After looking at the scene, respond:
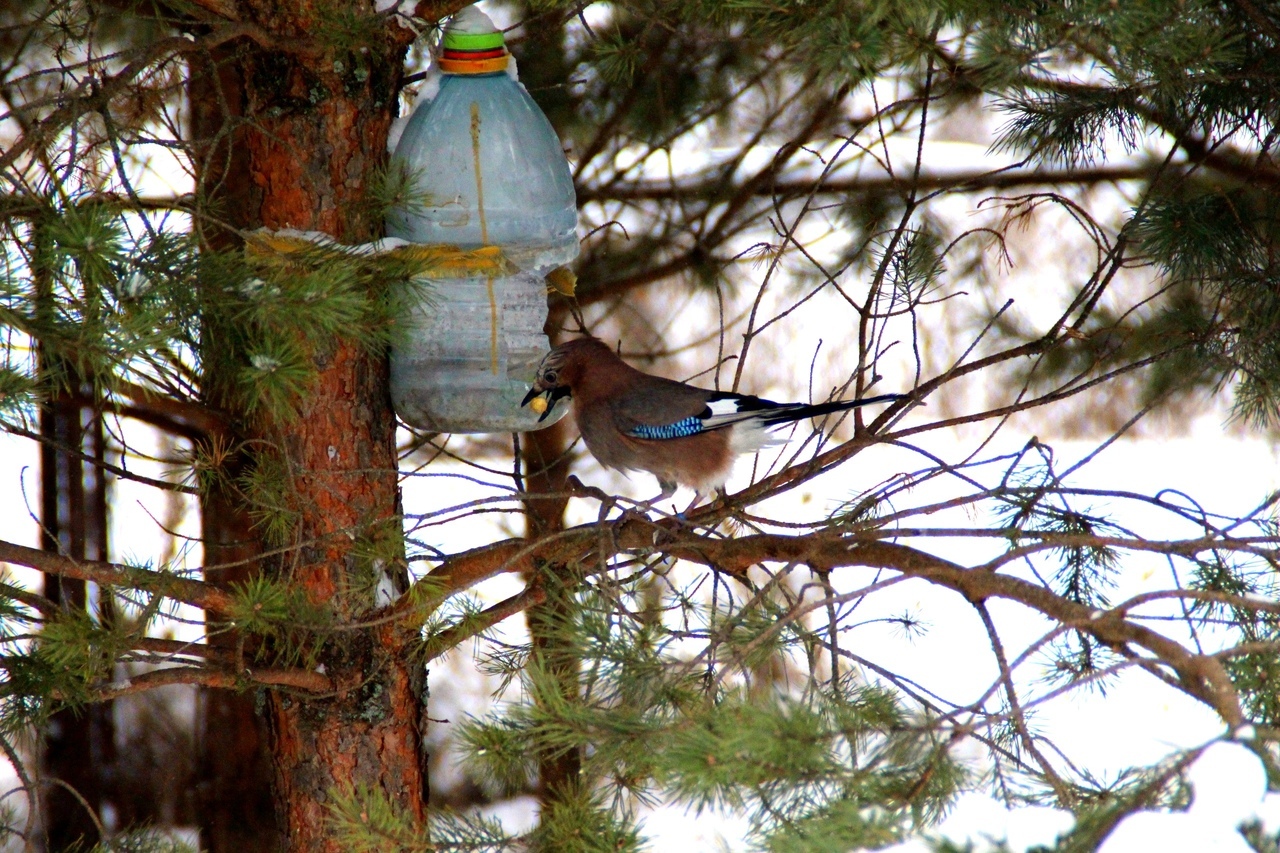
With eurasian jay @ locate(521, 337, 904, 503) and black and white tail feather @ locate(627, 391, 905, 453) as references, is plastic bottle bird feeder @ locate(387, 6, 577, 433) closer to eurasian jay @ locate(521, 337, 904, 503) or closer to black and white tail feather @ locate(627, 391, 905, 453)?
eurasian jay @ locate(521, 337, 904, 503)

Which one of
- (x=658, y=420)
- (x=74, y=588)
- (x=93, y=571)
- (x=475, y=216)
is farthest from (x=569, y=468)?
(x=93, y=571)

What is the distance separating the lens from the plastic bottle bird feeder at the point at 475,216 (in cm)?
264

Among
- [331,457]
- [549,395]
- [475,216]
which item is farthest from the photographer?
[549,395]

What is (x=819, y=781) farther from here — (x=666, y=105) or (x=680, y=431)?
(x=666, y=105)

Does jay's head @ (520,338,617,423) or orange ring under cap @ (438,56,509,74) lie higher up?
orange ring under cap @ (438,56,509,74)

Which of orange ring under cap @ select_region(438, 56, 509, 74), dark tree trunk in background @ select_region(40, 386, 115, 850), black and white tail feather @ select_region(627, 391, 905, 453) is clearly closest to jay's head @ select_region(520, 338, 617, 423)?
black and white tail feather @ select_region(627, 391, 905, 453)

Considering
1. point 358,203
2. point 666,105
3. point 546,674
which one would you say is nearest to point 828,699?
point 546,674

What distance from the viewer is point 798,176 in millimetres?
4582

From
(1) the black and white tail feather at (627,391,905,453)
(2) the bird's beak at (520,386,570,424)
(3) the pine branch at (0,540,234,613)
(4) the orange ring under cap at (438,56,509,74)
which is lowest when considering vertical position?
(3) the pine branch at (0,540,234,613)

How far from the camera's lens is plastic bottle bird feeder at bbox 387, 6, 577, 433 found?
264cm

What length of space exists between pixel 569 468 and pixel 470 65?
6.90 ft

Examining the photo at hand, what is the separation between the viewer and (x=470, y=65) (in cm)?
263

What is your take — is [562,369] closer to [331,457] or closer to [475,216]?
[475,216]

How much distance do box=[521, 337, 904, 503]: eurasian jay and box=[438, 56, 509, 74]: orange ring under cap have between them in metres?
0.67
